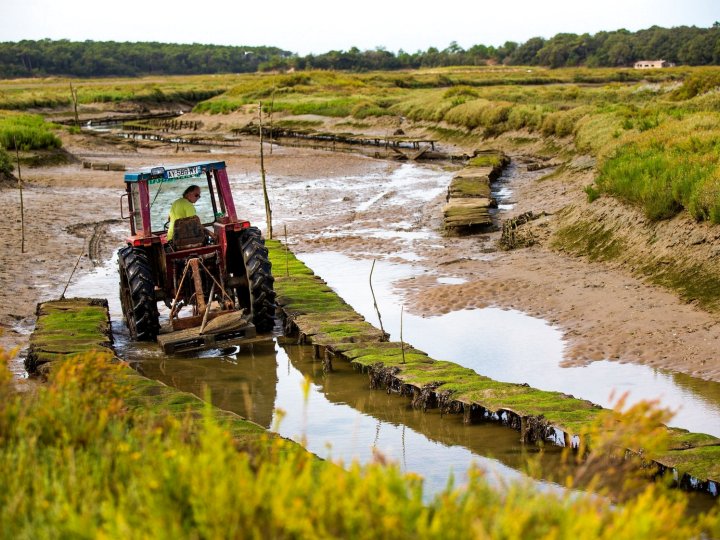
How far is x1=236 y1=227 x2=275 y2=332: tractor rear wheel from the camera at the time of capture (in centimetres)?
1257

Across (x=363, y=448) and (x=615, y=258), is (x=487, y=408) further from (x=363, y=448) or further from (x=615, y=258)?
(x=615, y=258)

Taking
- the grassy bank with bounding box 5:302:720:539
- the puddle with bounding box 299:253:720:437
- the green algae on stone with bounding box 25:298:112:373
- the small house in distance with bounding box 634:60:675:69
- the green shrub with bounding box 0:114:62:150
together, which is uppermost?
the small house in distance with bounding box 634:60:675:69

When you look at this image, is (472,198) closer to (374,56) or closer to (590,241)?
(590,241)

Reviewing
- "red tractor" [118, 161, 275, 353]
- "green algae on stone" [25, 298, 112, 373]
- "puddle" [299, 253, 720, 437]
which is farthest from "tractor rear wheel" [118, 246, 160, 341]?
"puddle" [299, 253, 720, 437]

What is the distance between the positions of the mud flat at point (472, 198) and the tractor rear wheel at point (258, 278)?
358 inches

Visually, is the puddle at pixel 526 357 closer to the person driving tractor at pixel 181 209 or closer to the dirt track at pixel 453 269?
the dirt track at pixel 453 269

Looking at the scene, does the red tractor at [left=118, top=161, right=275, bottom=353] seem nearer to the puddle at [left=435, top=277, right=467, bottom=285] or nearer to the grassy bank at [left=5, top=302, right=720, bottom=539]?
the puddle at [left=435, top=277, right=467, bottom=285]

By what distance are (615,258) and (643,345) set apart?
4.66m

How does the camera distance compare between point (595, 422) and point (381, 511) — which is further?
point (595, 422)

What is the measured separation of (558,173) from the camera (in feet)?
89.1

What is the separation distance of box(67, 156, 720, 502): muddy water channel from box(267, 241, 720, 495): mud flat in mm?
186

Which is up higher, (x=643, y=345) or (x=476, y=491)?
(x=476, y=491)

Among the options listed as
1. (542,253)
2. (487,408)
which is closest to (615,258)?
(542,253)

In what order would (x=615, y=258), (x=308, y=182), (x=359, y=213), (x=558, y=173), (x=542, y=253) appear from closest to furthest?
(x=615, y=258) → (x=542, y=253) → (x=359, y=213) → (x=558, y=173) → (x=308, y=182)
